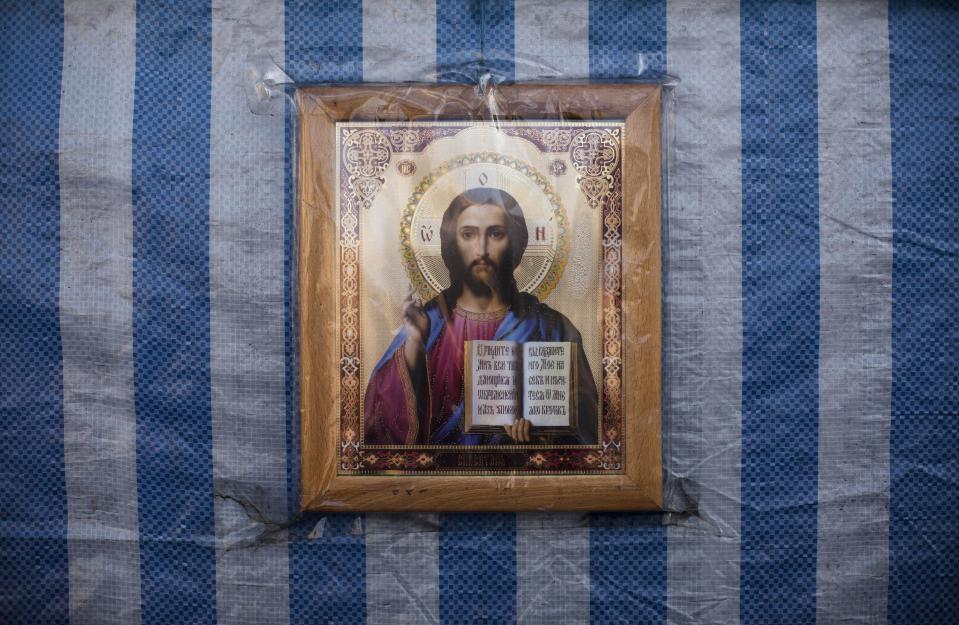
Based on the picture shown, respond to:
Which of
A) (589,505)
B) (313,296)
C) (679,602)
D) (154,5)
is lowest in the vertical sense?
(679,602)

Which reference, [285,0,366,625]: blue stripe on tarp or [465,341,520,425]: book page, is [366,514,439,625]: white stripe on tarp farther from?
[465,341,520,425]: book page

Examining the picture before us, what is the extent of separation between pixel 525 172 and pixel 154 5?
0.51 m

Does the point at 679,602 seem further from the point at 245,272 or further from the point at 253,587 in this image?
the point at 245,272

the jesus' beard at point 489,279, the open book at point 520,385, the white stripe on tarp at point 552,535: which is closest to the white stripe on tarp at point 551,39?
the white stripe on tarp at point 552,535

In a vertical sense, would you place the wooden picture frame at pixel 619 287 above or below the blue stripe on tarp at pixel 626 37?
below

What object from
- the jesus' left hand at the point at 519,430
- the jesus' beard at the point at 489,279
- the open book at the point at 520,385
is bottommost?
the jesus' left hand at the point at 519,430

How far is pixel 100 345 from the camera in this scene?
0.84m

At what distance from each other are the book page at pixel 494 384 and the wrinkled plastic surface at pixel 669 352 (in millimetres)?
138

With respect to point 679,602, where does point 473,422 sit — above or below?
above

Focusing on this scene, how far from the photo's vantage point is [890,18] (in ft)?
2.74

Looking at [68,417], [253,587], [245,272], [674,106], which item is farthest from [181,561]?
[674,106]

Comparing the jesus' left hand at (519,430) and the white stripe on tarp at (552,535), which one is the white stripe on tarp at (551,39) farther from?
the jesus' left hand at (519,430)

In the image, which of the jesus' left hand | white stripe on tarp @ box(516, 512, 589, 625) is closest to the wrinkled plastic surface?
white stripe on tarp @ box(516, 512, 589, 625)

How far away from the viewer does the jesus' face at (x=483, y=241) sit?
81 centimetres
